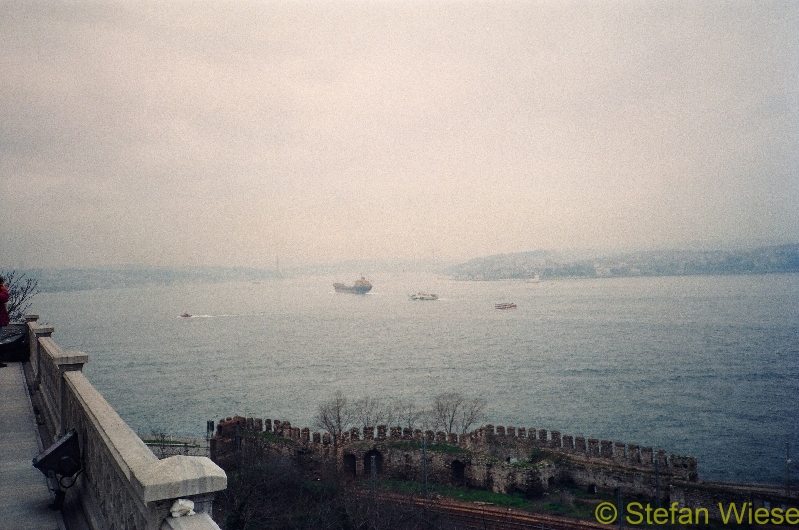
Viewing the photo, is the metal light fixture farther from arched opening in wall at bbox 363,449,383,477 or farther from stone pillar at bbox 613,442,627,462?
stone pillar at bbox 613,442,627,462

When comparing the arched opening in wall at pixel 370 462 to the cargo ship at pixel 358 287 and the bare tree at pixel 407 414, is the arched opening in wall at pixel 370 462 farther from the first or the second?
the cargo ship at pixel 358 287

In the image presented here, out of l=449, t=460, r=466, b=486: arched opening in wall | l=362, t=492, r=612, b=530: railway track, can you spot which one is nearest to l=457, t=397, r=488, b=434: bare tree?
l=449, t=460, r=466, b=486: arched opening in wall

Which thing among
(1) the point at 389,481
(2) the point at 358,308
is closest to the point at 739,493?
(1) the point at 389,481

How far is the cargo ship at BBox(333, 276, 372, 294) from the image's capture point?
511 ft

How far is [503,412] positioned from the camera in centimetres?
3891

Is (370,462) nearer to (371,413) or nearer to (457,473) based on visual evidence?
(457,473)

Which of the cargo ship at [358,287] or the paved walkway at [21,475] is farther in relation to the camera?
the cargo ship at [358,287]

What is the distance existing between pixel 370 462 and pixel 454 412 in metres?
10.5

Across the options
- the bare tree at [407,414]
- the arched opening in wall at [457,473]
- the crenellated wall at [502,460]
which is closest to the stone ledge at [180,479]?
the crenellated wall at [502,460]

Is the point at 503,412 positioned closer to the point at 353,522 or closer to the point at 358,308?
the point at 353,522

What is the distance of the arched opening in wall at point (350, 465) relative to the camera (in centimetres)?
2341

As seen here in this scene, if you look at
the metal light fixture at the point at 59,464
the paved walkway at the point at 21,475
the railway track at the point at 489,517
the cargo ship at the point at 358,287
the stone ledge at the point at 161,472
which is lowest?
the railway track at the point at 489,517

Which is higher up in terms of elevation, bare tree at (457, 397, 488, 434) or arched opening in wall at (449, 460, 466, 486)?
arched opening in wall at (449, 460, 466, 486)

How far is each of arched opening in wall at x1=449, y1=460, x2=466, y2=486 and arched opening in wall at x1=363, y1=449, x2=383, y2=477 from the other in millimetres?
3041
